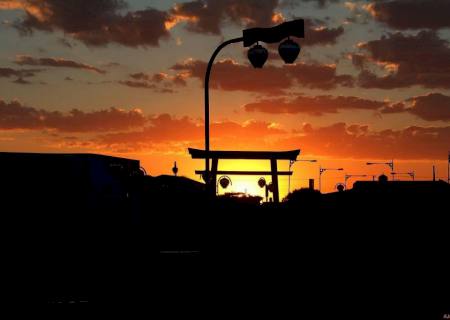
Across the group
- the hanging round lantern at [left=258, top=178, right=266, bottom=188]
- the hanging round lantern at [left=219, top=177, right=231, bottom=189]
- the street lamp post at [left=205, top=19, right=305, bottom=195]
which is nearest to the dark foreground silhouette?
the street lamp post at [left=205, top=19, right=305, bottom=195]

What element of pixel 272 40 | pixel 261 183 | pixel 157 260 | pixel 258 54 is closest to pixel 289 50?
pixel 272 40

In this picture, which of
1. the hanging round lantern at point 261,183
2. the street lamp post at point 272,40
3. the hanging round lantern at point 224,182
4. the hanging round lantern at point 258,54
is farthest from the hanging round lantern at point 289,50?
the hanging round lantern at point 261,183

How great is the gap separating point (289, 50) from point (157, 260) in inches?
245

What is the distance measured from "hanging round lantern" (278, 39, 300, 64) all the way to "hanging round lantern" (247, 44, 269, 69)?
3.04 ft

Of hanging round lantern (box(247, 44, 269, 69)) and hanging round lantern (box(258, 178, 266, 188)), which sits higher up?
hanging round lantern (box(247, 44, 269, 69))

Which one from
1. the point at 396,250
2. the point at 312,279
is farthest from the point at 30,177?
the point at 396,250

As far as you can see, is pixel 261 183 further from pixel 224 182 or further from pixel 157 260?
pixel 157 260

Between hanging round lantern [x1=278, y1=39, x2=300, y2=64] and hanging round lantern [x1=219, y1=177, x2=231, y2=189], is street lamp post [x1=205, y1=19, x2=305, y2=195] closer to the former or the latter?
hanging round lantern [x1=278, y1=39, x2=300, y2=64]

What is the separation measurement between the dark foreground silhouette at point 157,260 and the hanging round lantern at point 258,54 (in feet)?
13.9

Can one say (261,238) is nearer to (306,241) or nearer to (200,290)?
(306,241)

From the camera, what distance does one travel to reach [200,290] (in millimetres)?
12773

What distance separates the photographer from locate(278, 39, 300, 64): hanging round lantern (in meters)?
18.5

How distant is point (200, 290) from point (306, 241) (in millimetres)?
9245

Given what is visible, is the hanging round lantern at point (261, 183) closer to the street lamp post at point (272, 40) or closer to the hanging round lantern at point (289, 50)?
the street lamp post at point (272, 40)
